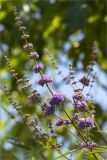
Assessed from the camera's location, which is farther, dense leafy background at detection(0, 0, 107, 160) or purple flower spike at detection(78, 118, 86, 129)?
dense leafy background at detection(0, 0, 107, 160)

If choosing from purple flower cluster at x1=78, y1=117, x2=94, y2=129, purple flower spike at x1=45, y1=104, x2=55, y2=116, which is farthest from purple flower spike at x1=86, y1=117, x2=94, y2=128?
purple flower spike at x1=45, y1=104, x2=55, y2=116

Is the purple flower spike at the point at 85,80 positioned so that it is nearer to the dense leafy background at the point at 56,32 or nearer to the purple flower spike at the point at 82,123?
the purple flower spike at the point at 82,123

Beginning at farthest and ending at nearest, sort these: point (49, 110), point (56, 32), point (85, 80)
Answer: point (56, 32), point (85, 80), point (49, 110)

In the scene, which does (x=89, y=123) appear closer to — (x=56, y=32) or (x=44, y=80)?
(x=44, y=80)

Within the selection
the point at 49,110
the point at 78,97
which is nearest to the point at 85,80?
the point at 78,97

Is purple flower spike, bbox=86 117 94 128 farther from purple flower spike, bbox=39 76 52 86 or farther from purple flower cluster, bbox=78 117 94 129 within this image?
purple flower spike, bbox=39 76 52 86

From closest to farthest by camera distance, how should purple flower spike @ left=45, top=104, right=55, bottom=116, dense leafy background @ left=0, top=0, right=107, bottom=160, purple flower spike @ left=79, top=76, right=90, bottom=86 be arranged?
purple flower spike @ left=45, top=104, right=55, bottom=116, purple flower spike @ left=79, top=76, right=90, bottom=86, dense leafy background @ left=0, top=0, right=107, bottom=160

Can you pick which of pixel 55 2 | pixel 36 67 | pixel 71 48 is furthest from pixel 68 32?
pixel 36 67

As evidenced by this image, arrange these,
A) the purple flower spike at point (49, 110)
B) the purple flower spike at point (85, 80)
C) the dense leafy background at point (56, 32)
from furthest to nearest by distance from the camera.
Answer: the dense leafy background at point (56, 32) < the purple flower spike at point (85, 80) < the purple flower spike at point (49, 110)

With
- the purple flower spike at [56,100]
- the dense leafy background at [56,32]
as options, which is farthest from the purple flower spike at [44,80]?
the dense leafy background at [56,32]

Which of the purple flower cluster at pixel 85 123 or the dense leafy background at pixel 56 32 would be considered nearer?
the purple flower cluster at pixel 85 123

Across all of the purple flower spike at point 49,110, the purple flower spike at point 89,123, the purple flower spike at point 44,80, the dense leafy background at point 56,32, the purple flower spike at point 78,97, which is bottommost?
the purple flower spike at point 89,123
